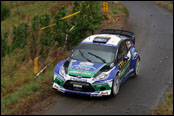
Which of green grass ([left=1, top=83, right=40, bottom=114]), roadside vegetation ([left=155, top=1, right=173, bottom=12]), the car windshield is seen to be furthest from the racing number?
roadside vegetation ([left=155, top=1, right=173, bottom=12])

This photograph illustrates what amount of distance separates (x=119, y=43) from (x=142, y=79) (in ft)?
6.77

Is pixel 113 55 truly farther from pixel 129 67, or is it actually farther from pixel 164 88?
pixel 164 88

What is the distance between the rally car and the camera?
32.7 feet

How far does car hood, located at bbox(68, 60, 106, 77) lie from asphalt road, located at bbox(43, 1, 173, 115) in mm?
894

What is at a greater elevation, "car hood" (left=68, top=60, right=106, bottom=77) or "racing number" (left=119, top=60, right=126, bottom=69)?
"car hood" (left=68, top=60, right=106, bottom=77)

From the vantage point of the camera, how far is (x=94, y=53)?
11.2 m

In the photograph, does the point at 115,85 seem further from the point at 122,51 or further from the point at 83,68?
the point at 122,51

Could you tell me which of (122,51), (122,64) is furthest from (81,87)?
(122,51)

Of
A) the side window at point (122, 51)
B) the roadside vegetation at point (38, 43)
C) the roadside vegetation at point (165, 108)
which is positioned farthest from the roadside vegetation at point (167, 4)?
the roadside vegetation at point (165, 108)

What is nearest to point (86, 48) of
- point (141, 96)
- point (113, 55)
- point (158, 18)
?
point (113, 55)

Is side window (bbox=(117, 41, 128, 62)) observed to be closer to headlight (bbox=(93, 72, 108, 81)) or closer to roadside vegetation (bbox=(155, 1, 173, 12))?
headlight (bbox=(93, 72, 108, 81))

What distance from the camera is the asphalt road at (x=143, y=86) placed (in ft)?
31.5

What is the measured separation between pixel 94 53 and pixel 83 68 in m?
1.13

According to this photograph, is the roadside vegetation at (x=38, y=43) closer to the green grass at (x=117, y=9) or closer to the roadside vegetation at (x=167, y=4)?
the green grass at (x=117, y=9)
